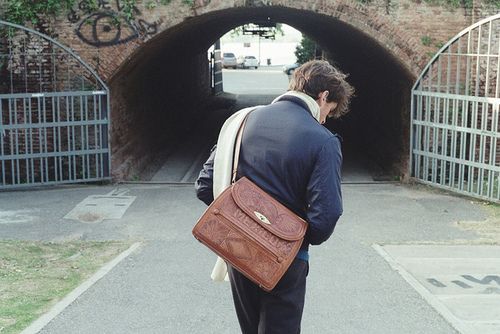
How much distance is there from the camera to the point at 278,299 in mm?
4023

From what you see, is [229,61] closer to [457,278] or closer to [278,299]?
[457,278]

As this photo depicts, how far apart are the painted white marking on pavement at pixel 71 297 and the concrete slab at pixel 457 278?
2.95 m

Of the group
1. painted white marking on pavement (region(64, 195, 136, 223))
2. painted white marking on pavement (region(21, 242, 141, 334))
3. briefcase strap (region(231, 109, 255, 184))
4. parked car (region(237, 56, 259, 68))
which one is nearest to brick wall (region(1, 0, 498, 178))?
painted white marking on pavement (region(64, 195, 136, 223))

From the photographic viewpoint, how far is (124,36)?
1328 centimetres

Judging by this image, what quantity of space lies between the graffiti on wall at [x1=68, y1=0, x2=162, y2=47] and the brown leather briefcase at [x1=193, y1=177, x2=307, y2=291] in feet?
32.2

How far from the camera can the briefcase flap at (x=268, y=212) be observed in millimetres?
3852

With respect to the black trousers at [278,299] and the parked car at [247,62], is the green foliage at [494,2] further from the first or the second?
the parked car at [247,62]

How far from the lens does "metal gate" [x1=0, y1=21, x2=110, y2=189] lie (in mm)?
13055

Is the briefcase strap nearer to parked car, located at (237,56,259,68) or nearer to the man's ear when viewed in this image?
the man's ear

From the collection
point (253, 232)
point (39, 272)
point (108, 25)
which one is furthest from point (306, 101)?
point (108, 25)

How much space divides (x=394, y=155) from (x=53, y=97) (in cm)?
685

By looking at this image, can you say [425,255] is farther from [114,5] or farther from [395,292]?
[114,5]

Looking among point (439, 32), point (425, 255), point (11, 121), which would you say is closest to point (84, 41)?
point (11, 121)

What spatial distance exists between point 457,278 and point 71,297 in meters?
3.75
